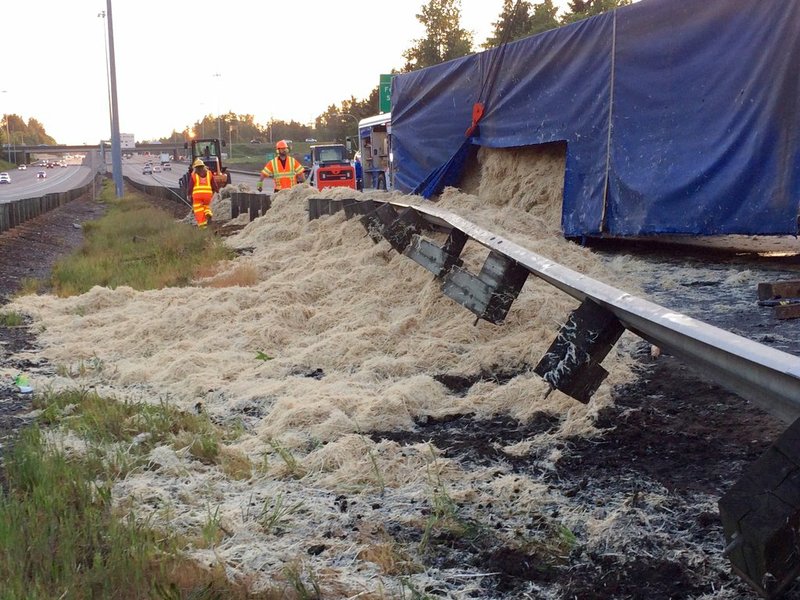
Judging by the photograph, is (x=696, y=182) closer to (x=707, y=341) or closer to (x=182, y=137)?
(x=707, y=341)

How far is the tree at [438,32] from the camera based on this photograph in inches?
3093

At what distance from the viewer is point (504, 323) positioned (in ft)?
20.8

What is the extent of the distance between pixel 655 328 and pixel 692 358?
0.87 ft

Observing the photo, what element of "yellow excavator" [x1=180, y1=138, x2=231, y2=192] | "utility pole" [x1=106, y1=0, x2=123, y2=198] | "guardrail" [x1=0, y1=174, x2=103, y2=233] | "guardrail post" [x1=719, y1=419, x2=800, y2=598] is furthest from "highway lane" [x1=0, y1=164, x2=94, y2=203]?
"guardrail post" [x1=719, y1=419, x2=800, y2=598]

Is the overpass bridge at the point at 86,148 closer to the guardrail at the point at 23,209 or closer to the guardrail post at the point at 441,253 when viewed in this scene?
the guardrail at the point at 23,209

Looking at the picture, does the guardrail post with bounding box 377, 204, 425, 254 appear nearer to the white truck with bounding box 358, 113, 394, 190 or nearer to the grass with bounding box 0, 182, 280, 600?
the grass with bounding box 0, 182, 280, 600

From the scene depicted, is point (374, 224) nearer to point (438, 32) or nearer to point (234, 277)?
point (234, 277)

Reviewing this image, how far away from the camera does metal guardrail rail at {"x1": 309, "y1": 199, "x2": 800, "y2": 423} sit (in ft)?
8.94

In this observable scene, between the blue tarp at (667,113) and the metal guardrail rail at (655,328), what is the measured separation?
12.4 ft

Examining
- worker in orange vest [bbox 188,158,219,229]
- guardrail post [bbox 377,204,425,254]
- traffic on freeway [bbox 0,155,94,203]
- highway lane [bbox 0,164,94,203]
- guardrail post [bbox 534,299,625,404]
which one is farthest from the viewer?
traffic on freeway [bbox 0,155,94,203]

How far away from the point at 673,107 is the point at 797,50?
1.80 meters

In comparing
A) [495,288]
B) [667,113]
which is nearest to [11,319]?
[495,288]

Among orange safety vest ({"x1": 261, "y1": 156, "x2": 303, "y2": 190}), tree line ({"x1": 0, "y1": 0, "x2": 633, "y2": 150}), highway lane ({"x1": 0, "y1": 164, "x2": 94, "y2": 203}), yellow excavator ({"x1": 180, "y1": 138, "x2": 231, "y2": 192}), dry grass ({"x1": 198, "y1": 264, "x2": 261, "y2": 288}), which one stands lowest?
highway lane ({"x1": 0, "y1": 164, "x2": 94, "y2": 203})

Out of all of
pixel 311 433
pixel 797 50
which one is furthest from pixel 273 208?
pixel 311 433
